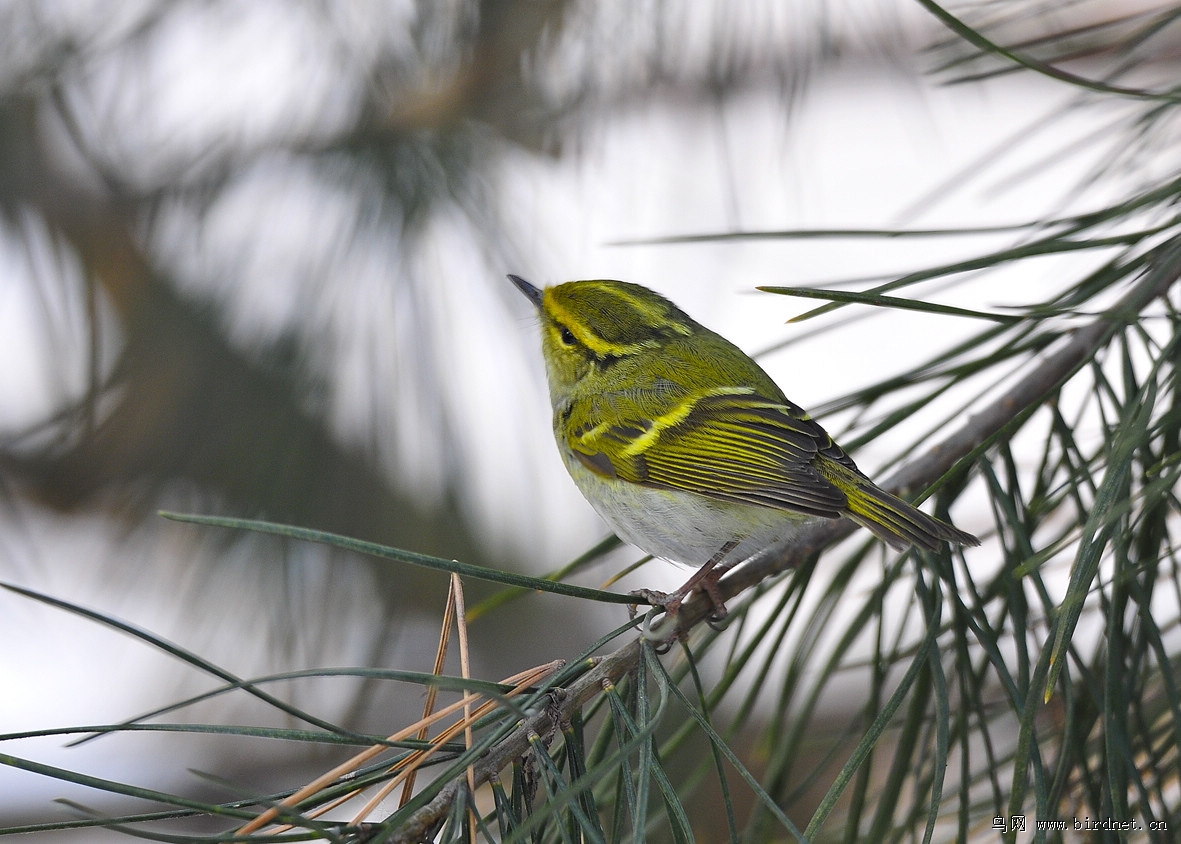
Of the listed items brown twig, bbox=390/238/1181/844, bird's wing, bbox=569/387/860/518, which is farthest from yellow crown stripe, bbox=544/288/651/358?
brown twig, bbox=390/238/1181/844

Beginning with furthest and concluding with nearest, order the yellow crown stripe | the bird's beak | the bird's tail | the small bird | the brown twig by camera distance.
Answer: the yellow crown stripe, the bird's beak, the small bird, the bird's tail, the brown twig

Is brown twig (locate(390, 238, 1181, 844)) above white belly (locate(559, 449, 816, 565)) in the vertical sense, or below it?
below

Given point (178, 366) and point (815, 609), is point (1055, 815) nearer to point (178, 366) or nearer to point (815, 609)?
point (815, 609)

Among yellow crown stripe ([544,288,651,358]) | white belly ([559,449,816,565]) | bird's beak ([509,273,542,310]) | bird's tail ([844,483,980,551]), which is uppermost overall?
yellow crown stripe ([544,288,651,358])

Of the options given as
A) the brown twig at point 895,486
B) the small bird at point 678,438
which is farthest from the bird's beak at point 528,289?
the brown twig at point 895,486

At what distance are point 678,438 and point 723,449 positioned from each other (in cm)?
7

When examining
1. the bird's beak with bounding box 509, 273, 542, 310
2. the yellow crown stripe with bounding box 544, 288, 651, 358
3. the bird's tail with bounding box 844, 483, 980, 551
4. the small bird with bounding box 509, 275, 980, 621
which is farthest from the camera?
the yellow crown stripe with bounding box 544, 288, 651, 358

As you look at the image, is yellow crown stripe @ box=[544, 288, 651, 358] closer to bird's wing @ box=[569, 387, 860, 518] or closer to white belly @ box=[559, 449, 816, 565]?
bird's wing @ box=[569, 387, 860, 518]

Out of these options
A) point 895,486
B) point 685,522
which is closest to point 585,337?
point 685,522

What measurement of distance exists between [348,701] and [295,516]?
269 millimetres

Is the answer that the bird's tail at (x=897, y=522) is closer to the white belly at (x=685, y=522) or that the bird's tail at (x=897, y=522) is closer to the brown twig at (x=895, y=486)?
the brown twig at (x=895, y=486)

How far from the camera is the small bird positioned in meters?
1.00

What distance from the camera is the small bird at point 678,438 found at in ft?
3.28

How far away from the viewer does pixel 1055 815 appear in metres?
0.62
